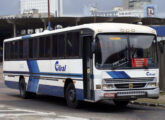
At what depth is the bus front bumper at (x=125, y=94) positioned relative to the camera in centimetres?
1313

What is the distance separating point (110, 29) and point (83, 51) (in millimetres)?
1268

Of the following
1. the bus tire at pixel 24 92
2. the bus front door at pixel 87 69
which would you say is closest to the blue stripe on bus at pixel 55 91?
the bus front door at pixel 87 69

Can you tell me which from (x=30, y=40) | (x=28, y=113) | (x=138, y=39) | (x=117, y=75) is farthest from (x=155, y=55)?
(x=30, y=40)

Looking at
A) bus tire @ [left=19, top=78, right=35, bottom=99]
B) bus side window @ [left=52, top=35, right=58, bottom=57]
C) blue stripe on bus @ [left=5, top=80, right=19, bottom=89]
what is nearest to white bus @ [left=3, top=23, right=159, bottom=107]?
bus side window @ [left=52, top=35, right=58, bottom=57]

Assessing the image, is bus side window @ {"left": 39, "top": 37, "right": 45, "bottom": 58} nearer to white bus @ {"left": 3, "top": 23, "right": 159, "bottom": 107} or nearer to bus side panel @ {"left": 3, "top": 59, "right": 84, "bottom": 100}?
bus side panel @ {"left": 3, "top": 59, "right": 84, "bottom": 100}

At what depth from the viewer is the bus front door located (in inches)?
538

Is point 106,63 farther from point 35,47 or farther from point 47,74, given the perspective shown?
point 35,47

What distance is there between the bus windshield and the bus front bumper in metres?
0.82

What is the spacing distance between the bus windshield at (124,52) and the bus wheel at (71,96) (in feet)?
6.45

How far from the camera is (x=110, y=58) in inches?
528

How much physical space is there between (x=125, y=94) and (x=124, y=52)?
1.40 metres

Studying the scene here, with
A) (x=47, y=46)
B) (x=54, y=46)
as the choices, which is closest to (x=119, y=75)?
(x=54, y=46)

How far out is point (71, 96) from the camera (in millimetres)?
15031

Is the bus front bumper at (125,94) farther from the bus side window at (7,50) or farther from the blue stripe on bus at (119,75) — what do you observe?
the bus side window at (7,50)
